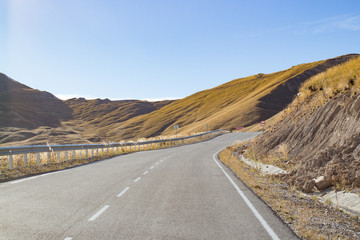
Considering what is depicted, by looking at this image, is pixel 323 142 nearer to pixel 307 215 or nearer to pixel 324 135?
pixel 324 135

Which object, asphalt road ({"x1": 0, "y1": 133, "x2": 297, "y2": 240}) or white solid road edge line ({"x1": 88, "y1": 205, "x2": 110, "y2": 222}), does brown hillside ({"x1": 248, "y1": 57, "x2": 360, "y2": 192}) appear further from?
white solid road edge line ({"x1": 88, "y1": 205, "x2": 110, "y2": 222})

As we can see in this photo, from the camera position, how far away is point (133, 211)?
6.45 m

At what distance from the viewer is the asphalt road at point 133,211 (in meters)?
5.02

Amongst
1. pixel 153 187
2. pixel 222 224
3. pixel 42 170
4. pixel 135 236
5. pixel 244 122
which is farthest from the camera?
pixel 244 122

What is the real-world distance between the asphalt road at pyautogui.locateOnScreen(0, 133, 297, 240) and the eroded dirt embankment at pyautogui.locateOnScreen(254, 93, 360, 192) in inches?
76.6

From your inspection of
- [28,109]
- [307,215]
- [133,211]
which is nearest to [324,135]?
[307,215]

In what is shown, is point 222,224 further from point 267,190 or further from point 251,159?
point 251,159

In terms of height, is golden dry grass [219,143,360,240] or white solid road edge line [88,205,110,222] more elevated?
white solid road edge line [88,205,110,222]

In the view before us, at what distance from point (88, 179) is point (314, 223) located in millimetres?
7931

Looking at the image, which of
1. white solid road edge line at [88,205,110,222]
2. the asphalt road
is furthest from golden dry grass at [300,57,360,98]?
white solid road edge line at [88,205,110,222]

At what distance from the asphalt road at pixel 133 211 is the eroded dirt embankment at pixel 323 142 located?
1946 mm

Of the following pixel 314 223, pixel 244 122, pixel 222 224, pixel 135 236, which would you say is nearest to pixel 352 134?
pixel 314 223

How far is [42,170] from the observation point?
44.7 ft

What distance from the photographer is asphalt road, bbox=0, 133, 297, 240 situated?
5.02 metres
